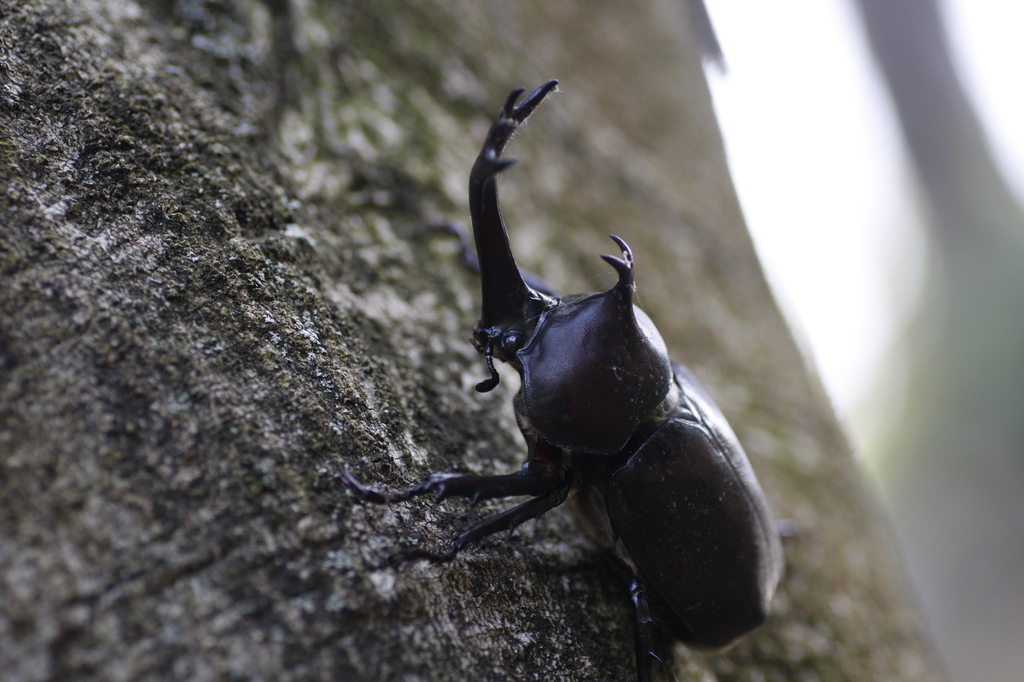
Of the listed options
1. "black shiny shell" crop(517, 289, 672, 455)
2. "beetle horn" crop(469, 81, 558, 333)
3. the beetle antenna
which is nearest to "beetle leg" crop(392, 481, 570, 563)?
"black shiny shell" crop(517, 289, 672, 455)

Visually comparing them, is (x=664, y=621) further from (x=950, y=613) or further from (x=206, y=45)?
(x=950, y=613)

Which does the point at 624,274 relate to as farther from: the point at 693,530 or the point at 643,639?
the point at 643,639

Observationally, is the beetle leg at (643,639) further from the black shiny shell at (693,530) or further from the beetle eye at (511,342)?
the beetle eye at (511,342)

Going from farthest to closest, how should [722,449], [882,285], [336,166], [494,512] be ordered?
A: [882,285] → [336,166] → [722,449] → [494,512]

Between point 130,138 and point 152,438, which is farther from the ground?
point 130,138

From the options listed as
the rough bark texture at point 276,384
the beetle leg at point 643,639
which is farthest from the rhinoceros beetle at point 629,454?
the rough bark texture at point 276,384

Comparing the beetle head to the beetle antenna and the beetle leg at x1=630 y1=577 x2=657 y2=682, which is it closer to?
the beetle antenna

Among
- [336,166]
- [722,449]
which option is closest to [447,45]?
[336,166]

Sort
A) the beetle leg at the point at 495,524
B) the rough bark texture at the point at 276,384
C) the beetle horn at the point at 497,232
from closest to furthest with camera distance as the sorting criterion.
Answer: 1. the rough bark texture at the point at 276,384
2. the beetle leg at the point at 495,524
3. the beetle horn at the point at 497,232

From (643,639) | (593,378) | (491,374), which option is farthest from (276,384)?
(643,639)
